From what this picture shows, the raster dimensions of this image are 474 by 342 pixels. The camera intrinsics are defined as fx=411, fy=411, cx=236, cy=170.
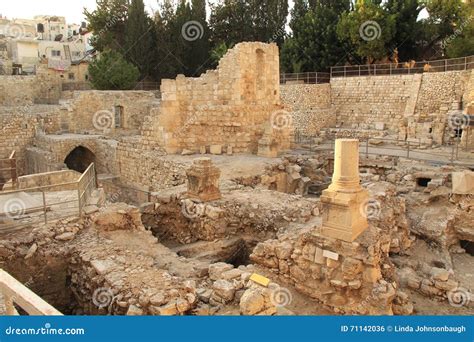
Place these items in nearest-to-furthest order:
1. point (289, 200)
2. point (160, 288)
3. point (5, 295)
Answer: point (5, 295), point (160, 288), point (289, 200)

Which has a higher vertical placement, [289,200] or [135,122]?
[135,122]

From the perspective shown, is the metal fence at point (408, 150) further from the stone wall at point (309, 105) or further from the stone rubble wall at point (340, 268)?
the stone rubble wall at point (340, 268)

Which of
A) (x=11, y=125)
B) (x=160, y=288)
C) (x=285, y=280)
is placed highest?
(x=11, y=125)

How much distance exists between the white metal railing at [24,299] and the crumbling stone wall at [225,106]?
12.2 metres

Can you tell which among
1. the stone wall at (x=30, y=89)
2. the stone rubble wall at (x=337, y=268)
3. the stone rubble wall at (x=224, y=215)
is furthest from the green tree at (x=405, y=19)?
the stone wall at (x=30, y=89)

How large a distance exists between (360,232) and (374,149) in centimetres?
1036

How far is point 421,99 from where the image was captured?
21.7 m

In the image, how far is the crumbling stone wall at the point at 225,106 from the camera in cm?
1568

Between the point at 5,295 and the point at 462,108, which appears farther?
the point at 462,108

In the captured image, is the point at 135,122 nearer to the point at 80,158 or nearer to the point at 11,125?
the point at 80,158

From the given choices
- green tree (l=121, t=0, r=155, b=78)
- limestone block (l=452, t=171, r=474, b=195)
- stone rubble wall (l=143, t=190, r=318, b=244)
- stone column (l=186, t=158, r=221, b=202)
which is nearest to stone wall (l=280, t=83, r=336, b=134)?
green tree (l=121, t=0, r=155, b=78)

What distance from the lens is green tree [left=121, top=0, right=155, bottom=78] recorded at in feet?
104

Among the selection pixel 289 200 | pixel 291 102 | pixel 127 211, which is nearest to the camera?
pixel 127 211

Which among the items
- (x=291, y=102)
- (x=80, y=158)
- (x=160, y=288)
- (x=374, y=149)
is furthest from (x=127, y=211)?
(x=291, y=102)
